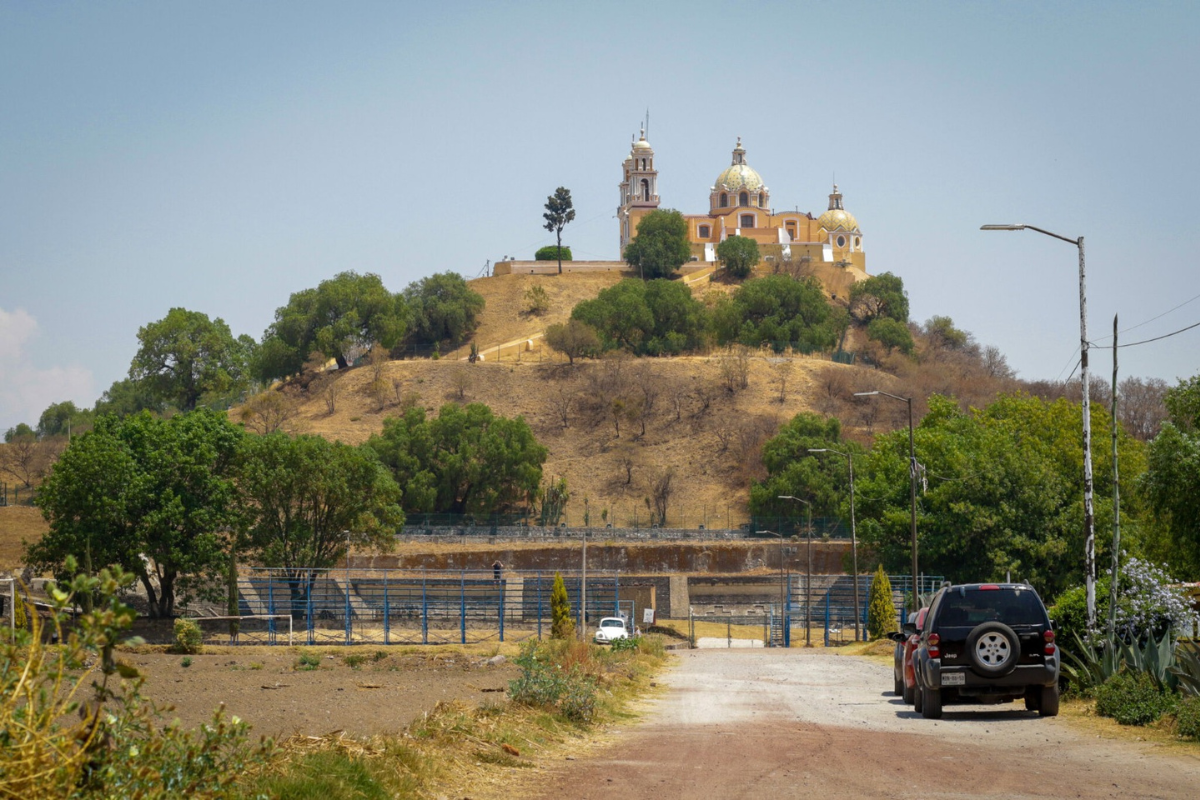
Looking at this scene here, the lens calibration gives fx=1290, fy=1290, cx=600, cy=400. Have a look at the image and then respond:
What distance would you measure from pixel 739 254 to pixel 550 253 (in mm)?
23369

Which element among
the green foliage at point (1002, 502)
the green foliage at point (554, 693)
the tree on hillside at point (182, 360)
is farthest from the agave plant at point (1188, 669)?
the tree on hillside at point (182, 360)

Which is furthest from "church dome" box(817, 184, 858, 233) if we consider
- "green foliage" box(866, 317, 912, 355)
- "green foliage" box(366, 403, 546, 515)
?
"green foliage" box(366, 403, 546, 515)

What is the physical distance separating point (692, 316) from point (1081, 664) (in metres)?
101

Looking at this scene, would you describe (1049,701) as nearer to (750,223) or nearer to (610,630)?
(610,630)

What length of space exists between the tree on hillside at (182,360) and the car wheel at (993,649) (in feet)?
312

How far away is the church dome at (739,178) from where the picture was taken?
14575 cm

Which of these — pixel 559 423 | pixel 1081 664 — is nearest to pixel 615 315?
pixel 559 423

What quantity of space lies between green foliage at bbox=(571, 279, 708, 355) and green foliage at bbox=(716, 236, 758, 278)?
1641 cm

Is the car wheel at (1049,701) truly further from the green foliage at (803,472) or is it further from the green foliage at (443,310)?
the green foliage at (443,310)

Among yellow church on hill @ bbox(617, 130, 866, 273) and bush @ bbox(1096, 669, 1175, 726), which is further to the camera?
yellow church on hill @ bbox(617, 130, 866, 273)

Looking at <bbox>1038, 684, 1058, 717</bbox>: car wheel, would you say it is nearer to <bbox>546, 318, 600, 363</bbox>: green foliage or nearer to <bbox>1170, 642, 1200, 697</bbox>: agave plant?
<bbox>1170, 642, 1200, 697</bbox>: agave plant

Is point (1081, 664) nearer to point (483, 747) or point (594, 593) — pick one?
point (483, 747)

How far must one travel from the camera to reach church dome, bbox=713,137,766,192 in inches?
5738

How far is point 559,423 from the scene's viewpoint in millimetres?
106875
